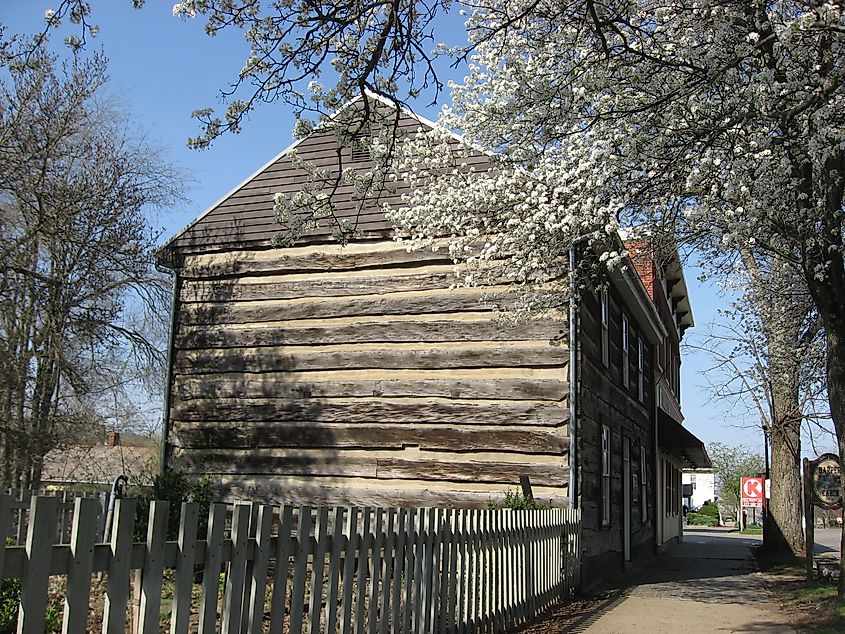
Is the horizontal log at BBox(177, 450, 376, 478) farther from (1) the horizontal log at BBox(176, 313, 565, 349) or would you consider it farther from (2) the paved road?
(2) the paved road

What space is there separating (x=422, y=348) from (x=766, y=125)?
588 cm

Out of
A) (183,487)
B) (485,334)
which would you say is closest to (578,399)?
(485,334)

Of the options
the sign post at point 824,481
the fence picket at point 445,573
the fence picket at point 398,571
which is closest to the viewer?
the fence picket at point 398,571

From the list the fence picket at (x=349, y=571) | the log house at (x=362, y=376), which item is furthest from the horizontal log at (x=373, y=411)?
the fence picket at (x=349, y=571)

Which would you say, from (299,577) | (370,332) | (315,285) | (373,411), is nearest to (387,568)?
(299,577)

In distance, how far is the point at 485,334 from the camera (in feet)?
38.5

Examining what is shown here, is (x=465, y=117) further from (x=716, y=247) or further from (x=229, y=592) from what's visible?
(x=229, y=592)

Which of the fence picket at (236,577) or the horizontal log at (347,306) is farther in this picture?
the horizontal log at (347,306)

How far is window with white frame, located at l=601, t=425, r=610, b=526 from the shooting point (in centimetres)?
1366

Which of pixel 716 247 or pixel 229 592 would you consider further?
pixel 716 247

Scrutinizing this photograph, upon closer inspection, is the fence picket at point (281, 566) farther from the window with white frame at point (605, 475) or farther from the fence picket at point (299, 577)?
the window with white frame at point (605, 475)

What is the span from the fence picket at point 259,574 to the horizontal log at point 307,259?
8.38 m

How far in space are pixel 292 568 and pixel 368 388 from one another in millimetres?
6917

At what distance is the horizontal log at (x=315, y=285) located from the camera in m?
12.3
